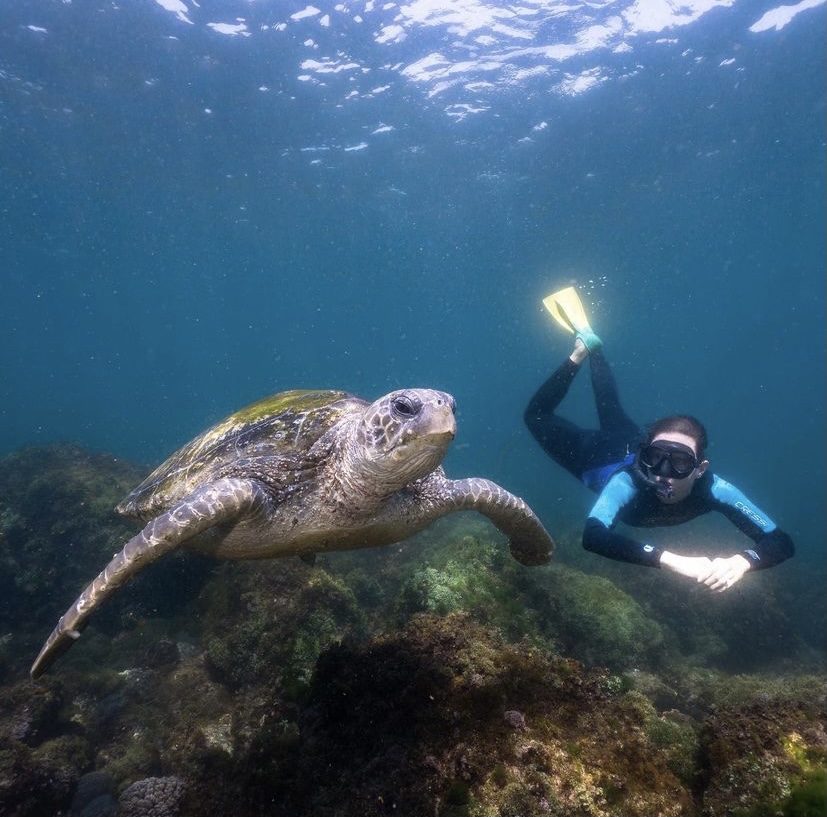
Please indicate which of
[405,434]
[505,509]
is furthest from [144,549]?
[505,509]

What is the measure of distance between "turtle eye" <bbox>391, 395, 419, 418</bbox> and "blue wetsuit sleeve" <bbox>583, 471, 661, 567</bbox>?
2497 millimetres

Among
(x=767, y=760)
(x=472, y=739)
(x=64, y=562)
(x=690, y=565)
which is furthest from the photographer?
(x=64, y=562)

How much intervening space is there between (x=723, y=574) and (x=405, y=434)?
2968mm

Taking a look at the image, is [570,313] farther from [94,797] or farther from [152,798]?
[94,797]

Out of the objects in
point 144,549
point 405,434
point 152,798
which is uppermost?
point 405,434

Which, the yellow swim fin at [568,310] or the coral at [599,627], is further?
the yellow swim fin at [568,310]

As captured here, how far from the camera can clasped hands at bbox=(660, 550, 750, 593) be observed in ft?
12.8

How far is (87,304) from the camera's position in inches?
2849

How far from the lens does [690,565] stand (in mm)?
4039

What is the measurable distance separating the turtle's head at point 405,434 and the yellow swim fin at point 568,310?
7623mm

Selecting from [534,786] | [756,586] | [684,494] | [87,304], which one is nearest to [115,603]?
[534,786]

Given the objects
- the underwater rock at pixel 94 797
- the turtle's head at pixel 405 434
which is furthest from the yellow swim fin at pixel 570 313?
the underwater rock at pixel 94 797

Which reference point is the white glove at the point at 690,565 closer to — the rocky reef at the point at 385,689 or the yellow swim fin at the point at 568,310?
the rocky reef at the point at 385,689

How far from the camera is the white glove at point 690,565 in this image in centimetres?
397
